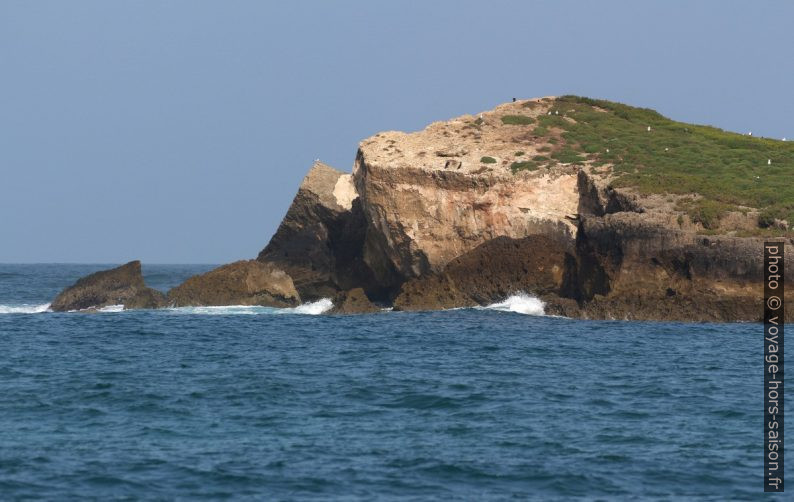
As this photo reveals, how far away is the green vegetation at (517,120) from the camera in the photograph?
191 ft

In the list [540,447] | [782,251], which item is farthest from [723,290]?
[540,447]

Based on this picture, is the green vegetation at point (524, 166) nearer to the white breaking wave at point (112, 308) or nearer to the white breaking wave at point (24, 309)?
the white breaking wave at point (112, 308)

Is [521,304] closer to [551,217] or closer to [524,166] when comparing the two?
[551,217]

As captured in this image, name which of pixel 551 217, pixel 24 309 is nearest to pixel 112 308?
pixel 24 309

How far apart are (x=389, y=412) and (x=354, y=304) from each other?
991 inches

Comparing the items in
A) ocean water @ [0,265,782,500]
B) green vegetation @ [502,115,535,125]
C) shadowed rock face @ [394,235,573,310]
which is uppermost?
green vegetation @ [502,115,535,125]

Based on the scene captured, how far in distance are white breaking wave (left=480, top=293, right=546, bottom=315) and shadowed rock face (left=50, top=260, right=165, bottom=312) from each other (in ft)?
55.5

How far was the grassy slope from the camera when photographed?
4806 centimetres

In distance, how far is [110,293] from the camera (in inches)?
2277

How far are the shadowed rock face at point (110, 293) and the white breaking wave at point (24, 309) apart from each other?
1.06 metres

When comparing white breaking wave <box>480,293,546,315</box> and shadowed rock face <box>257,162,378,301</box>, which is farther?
shadowed rock face <box>257,162,378,301</box>

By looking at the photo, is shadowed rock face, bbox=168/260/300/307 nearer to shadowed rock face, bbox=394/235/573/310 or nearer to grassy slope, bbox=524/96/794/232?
shadowed rock face, bbox=394/235/573/310

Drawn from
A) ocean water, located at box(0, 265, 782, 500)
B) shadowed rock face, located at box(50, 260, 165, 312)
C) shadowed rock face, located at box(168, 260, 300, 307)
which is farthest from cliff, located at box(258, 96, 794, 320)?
shadowed rock face, located at box(50, 260, 165, 312)

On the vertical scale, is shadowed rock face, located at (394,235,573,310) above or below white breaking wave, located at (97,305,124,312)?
above
